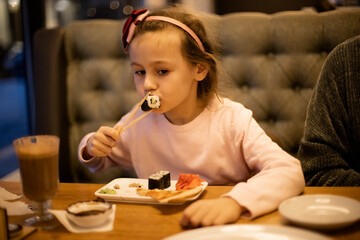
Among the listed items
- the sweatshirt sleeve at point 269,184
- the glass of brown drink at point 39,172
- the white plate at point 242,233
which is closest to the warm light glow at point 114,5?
the sweatshirt sleeve at point 269,184

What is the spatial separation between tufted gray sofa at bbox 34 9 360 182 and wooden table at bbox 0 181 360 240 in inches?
39.7

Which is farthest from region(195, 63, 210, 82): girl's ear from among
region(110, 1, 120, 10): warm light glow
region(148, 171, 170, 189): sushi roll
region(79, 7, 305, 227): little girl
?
region(110, 1, 120, 10): warm light glow

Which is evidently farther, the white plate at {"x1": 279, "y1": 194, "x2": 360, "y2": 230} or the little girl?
the little girl

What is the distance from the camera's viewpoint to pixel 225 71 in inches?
88.4

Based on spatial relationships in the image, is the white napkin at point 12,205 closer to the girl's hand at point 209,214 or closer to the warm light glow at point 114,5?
the girl's hand at point 209,214

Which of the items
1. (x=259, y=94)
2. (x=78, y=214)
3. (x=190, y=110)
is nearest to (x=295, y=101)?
(x=259, y=94)

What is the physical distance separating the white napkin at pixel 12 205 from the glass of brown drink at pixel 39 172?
70 mm

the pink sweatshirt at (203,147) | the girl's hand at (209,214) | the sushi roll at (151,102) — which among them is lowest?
the pink sweatshirt at (203,147)

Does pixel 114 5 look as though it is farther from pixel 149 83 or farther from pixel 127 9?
pixel 149 83

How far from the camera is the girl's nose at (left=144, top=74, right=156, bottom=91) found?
1.39 m

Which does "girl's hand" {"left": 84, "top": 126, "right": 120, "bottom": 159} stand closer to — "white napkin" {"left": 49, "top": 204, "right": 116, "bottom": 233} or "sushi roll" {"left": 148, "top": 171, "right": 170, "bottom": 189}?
"sushi roll" {"left": 148, "top": 171, "right": 170, "bottom": 189}

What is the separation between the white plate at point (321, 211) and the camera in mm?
861

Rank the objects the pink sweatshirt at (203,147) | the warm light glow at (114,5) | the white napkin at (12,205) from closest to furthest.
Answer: the white napkin at (12,205)
the pink sweatshirt at (203,147)
the warm light glow at (114,5)

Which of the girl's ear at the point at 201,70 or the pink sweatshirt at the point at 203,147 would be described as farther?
the girl's ear at the point at 201,70
